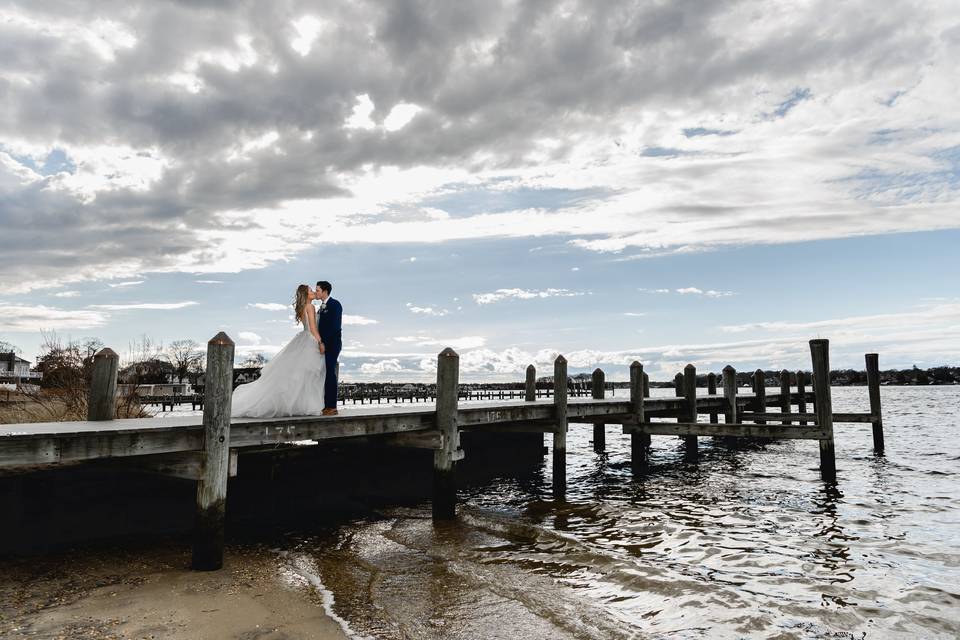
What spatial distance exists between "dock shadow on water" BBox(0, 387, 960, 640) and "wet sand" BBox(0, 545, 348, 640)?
0.05 meters

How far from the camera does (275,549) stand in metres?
8.41

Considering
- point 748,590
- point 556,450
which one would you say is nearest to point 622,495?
point 556,450

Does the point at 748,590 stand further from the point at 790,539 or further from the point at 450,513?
the point at 450,513

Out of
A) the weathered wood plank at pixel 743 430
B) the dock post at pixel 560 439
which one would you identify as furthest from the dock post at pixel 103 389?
the weathered wood plank at pixel 743 430

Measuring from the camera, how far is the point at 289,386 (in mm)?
8336

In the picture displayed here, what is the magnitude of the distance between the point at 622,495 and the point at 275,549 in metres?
7.84

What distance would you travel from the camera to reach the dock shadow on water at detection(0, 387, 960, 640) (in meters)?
6.15

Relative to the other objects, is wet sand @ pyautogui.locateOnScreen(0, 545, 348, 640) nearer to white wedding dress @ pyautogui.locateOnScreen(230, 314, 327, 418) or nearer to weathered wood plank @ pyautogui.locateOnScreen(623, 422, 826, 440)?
white wedding dress @ pyautogui.locateOnScreen(230, 314, 327, 418)

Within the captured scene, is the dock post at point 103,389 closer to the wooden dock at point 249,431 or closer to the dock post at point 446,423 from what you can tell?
the wooden dock at point 249,431

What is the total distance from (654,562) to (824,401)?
8.06 meters

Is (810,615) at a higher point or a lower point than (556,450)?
lower

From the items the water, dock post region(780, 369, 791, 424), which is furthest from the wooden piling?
dock post region(780, 369, 791, 424)

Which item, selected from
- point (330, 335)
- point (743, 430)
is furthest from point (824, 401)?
point (330, 335)

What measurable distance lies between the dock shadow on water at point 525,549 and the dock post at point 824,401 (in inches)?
19.3
